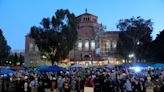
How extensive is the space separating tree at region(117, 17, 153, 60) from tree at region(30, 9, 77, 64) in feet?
52.2

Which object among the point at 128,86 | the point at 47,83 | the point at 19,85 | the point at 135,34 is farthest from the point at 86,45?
the point at 128,86

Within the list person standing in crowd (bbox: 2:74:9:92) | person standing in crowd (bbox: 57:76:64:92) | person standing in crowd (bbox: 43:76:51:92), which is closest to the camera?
person standing in crowd (bbox: 57:76:64:92)

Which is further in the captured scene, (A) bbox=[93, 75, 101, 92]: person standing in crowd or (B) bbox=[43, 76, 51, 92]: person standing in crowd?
(B) bbox=[43, 76, 51, 92]: person standing in crowd

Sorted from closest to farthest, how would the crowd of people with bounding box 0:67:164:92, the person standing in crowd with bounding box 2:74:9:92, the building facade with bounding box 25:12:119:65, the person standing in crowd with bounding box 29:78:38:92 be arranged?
1. the crowd of people with bounding box 0:67:164:92
2. the person standing in crowd with bounding box 29:78:38:92
3. the person standing in crowd with bounding box 2:74:9:92
4. the building facade with bounding box 25:12:119:65

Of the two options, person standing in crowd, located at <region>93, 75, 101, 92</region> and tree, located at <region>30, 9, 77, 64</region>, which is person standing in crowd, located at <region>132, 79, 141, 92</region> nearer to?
person standing in crowd, located at <region>93, 75, 101, 92</region>

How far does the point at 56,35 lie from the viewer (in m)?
61.0

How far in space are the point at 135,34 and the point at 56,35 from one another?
777 inches

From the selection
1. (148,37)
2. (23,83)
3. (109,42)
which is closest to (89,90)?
(23,83)

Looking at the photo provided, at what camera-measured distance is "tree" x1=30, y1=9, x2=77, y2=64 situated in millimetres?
61000

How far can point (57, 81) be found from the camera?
77.5ft

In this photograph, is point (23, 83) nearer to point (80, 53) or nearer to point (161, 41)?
point (161, 41)

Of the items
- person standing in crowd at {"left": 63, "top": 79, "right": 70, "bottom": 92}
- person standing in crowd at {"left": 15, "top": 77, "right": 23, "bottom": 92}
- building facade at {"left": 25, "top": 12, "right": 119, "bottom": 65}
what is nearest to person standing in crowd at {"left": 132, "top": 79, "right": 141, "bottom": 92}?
person standing in crowd at {"left": 63, "top": 79, "right": 70, "bottom": 92}

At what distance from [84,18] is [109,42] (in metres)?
10.1

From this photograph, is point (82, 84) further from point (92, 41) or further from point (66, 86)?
point (92, 41)
